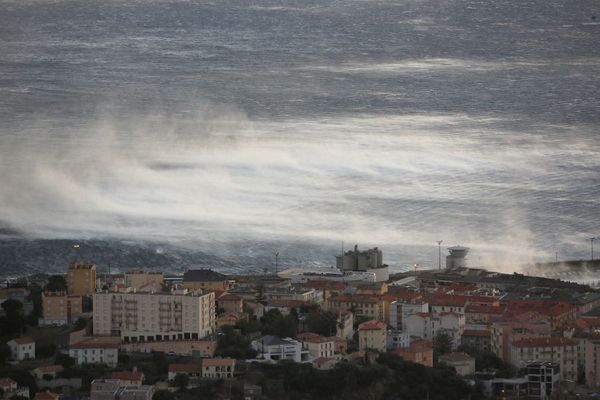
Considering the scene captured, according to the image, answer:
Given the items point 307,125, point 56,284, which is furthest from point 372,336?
point 307,125

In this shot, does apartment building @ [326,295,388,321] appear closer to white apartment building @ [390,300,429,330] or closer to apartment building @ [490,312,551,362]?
white apartment building @ [390,300,429,330]

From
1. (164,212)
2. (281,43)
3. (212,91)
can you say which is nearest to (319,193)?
(164,212)

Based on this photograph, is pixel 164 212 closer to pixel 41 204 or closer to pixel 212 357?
pixel 41 204

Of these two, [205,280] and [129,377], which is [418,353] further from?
[205,280]

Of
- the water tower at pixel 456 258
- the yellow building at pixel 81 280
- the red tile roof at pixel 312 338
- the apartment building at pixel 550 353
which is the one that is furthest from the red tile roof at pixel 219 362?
the water tower at pixel 456 258

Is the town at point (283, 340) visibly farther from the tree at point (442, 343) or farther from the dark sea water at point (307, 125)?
the dark sea water at point (307, 125)

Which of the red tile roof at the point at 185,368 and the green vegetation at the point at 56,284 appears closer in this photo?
the red tile roof at the point at 185,368
